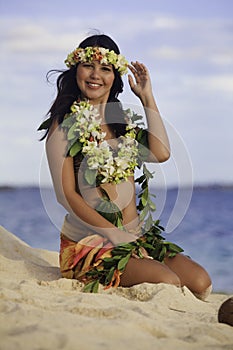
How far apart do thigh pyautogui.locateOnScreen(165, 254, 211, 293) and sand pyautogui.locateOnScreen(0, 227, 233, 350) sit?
0.14 meters

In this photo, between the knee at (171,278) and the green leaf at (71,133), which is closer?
the knee at (171,278)

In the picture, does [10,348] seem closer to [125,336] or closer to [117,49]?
[125,336]

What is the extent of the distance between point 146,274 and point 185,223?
46.5 ft

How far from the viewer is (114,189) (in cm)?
467

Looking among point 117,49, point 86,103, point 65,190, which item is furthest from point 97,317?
point 117,49

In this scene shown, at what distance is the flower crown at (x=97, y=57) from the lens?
467 cm

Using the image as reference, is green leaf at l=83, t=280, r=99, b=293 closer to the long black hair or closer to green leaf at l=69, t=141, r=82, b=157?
green leaf at l=69, t=141, r=82, b=157

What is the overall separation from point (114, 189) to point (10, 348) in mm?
2197

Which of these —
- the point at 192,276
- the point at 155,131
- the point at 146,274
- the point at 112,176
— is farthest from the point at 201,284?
the point at 155,131

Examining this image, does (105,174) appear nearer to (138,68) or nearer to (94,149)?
(94,149)

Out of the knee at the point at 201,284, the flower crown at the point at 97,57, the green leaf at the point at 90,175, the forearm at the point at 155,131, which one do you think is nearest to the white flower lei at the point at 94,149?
the green leaf at the point at 90,175

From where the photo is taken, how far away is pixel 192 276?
4570mm

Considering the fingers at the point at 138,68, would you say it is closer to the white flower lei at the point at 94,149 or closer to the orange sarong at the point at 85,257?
the white flower lei at the point at 94,149

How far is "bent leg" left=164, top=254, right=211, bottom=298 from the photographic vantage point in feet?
14.9
